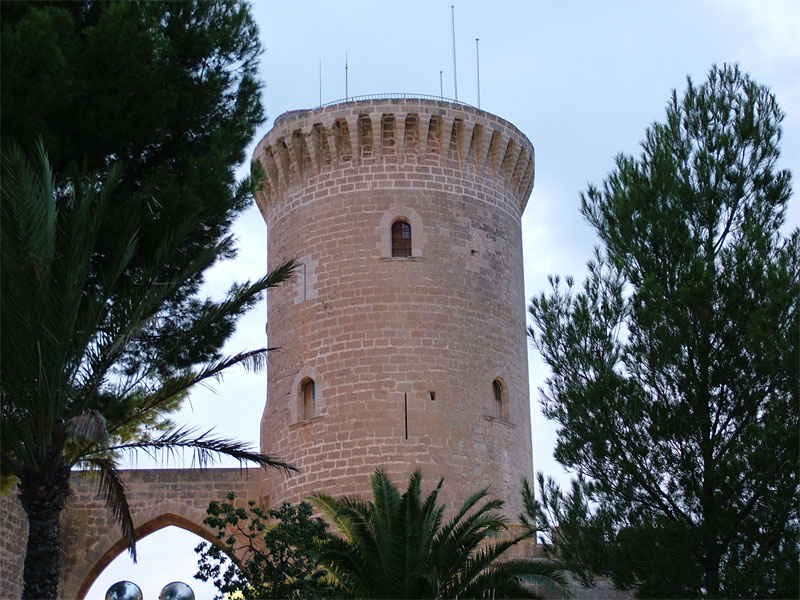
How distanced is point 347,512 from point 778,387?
17.5 ft

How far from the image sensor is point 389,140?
19.6 metres

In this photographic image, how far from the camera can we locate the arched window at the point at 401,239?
19.2 meters

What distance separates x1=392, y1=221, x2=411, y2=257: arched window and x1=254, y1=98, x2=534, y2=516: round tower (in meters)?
0.03

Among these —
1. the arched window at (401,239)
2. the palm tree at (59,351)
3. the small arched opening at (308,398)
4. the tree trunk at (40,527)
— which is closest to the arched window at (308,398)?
the small arched opening at (308,398)

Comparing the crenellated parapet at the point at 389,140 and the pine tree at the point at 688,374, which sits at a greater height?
the crenellated parapet at the point at 389,140

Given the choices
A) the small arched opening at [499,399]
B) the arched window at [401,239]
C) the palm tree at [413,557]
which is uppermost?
the arched window at [401,239]

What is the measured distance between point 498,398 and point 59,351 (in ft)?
31.2

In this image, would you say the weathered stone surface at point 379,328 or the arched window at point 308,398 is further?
the arched window at point 308,398

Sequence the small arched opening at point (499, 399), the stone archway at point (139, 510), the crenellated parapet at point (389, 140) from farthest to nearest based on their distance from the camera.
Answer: the stone archway at point (139, 510) → the crenellated parapet at point (389, 140) → the small arched opening at point (499, 399)

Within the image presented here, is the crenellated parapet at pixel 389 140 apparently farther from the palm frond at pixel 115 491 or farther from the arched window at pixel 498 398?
the palm frond at pixel 115 491

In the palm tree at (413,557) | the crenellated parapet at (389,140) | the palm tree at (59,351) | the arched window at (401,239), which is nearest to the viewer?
the palm tree at (59,351)

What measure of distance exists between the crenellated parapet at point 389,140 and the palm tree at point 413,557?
19.1ft

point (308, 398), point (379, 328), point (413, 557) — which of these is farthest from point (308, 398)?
point (413, 557)

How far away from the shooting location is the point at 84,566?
64.6ft
